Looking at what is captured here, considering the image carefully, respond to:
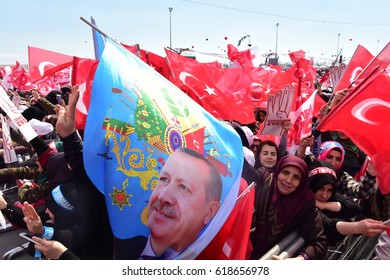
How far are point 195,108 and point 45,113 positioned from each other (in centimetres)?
609

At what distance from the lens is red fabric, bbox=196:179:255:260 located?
172 centimetres

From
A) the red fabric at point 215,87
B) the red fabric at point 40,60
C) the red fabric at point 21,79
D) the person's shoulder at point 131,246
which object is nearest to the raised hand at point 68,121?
the person's shoulder at point 131,246

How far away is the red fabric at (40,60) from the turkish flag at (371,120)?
530 centimetres

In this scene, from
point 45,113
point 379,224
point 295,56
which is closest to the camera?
point 379,224

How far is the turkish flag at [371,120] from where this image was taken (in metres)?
2.38

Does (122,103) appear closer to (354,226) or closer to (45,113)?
(354,226)

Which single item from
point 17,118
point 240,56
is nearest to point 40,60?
point 17,118

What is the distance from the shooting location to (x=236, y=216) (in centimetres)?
176

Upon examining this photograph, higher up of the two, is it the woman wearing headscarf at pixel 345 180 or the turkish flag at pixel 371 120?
the turkish flag at pixel 371 120

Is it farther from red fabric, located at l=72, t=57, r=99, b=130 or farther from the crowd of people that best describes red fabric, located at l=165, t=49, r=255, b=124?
the crowd of people

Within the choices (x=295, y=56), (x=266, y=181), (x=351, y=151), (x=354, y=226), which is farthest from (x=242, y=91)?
(x=295, y=56)

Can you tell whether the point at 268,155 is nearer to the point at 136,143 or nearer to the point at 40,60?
the point at 136,143

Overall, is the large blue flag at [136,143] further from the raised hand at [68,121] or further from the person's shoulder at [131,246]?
the raised hand at [68,121]

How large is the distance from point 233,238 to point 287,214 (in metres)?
0.72
